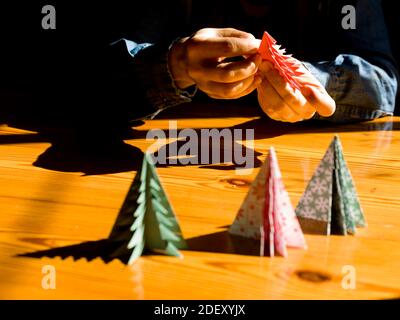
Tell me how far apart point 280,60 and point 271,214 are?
0.41m

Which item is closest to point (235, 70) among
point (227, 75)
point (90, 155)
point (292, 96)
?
point (227, 75)

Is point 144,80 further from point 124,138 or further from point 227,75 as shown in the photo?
point 227,75

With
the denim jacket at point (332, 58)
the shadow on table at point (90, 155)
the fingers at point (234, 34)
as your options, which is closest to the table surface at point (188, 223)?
the shadow on table at point (90, 155)

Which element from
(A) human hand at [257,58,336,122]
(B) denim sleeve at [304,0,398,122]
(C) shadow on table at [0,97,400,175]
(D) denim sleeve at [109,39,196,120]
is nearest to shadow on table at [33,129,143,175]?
(C) shadow on table at [0,97,400,175]

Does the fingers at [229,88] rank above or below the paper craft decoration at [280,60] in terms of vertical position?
below

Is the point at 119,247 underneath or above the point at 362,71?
underneath

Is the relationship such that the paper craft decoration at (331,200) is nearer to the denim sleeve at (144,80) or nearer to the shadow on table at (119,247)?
the shadow on table at (119,247)

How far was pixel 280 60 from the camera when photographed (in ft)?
3.59

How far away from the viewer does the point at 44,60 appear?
194cm

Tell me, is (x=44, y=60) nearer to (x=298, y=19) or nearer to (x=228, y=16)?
(x=228, y=16)

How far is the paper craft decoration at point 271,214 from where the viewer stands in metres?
0.77

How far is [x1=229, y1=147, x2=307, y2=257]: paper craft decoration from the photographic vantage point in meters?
0.77

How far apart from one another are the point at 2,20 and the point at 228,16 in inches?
31.6

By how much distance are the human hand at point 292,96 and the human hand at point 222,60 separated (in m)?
0.03
